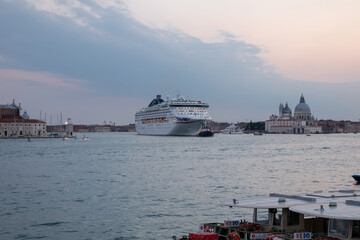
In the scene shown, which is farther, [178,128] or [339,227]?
[178,128]

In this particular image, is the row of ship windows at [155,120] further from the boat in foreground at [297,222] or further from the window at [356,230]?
the window at [356,230]

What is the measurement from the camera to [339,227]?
11375 mm

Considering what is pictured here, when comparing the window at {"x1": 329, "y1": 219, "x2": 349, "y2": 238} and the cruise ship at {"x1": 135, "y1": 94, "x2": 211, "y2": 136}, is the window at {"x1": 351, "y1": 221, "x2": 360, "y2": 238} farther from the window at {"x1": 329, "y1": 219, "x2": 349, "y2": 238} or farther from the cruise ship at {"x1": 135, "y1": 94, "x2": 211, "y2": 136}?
the cruise ship at {"x1": 135, "y1": 94, "x2": 211, "y2": 136}

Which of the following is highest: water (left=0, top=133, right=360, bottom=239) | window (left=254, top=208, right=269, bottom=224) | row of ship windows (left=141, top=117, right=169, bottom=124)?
row of ship windows (left=141, top=117, right=169, bottom=124)

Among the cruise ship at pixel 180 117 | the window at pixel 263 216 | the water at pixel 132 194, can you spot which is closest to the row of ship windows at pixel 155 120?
the cruise ship at pixel 180 117

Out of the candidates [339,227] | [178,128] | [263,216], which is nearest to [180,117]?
[178,128]

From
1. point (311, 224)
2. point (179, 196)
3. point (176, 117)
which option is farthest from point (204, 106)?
point (311, 224)

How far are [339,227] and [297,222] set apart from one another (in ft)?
4.76

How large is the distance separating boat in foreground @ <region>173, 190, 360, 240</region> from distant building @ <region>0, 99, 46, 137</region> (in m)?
170

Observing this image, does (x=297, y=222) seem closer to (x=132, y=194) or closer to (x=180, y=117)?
(x=132, y=194)

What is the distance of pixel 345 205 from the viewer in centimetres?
1243

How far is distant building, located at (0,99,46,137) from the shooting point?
573 ft

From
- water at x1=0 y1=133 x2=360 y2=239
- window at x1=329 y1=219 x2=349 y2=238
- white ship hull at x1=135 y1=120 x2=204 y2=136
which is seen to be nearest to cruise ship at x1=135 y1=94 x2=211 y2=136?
white ship hull at x1=135 y1=120 x2=204 y2=136

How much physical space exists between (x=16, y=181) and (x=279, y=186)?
19677mm
